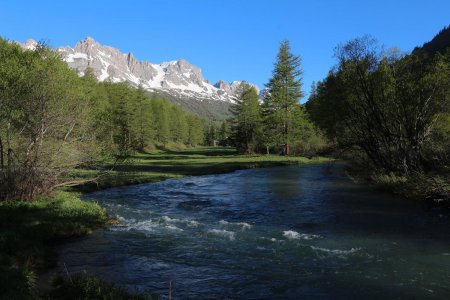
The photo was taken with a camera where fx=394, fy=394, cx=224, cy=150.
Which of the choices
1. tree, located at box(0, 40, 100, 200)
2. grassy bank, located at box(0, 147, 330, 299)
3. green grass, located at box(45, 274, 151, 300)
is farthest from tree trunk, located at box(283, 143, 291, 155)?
green grass, located at box(45, 274, 151, 300)

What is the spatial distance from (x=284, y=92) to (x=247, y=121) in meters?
14.4

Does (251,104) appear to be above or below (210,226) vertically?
above

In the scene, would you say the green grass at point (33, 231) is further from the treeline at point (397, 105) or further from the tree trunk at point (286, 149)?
the tree trunk at point (286, 149)

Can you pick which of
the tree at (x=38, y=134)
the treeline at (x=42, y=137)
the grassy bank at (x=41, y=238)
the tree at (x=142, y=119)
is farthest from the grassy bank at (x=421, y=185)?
the tree at (x=142, y=119)

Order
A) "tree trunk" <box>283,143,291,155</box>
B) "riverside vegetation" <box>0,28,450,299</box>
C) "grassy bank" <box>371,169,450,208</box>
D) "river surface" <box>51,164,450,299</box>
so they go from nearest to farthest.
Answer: "river surface" <box>51,164,450,299</box>, "riverside vegetation" <box>0,28,450,299</box>, "grassy bank" <box>371,169,450,208</box>, "tree trunk" <box>283,143,291,155</box>

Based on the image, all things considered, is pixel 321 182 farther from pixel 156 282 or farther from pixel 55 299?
pixel 55 299

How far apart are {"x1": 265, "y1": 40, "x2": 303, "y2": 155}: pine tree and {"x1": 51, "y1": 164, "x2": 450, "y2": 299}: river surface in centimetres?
4352

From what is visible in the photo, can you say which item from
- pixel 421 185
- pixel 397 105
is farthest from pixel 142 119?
pixel 421 185

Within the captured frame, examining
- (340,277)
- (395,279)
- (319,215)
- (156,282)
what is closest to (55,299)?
(156,282)

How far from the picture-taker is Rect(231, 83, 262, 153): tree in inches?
3366

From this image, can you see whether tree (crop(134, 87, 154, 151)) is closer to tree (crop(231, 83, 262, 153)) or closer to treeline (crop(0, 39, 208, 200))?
tree (crop(231, 83, 262, 153))

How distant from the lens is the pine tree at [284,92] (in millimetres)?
72750

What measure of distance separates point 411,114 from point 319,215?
619 inches

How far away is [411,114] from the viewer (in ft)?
109
